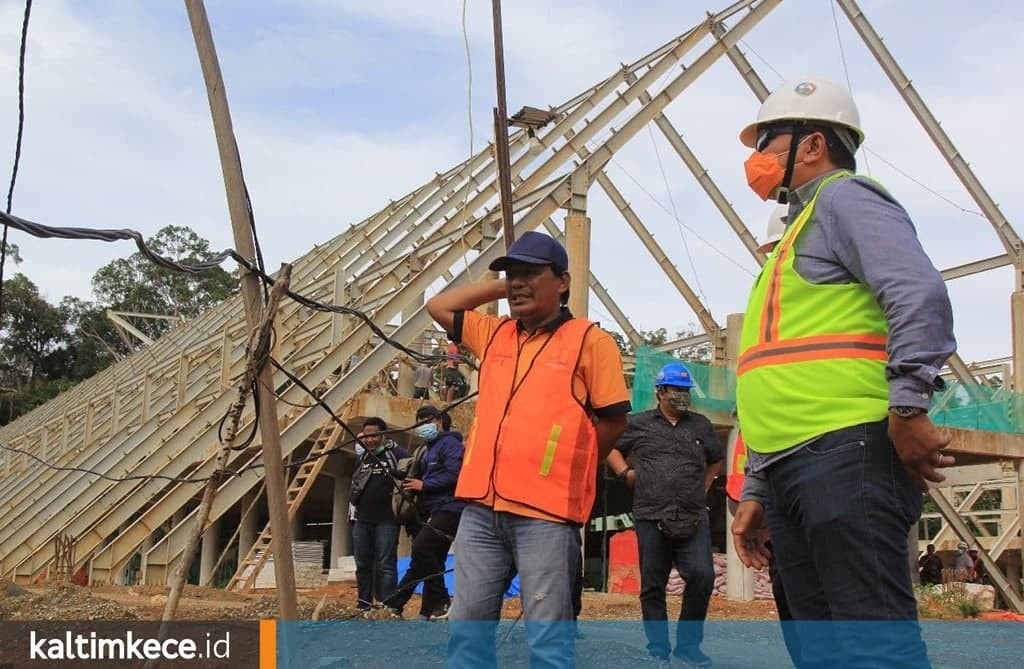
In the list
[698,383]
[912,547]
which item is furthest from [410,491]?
[698,383]

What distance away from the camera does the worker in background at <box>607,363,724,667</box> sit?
6270mm

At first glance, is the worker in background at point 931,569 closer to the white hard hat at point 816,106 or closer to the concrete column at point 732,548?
the concrete column at point 732,548

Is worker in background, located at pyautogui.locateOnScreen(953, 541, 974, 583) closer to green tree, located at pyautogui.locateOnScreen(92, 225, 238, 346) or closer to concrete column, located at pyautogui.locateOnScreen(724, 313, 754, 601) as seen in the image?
concrete column, located at pyautogui.locateOnScreen(724, 313, 754, 601)

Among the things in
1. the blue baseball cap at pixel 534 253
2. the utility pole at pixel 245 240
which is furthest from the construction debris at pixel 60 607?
the blue baseball cap at pixel 534 253

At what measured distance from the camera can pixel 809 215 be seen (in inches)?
118

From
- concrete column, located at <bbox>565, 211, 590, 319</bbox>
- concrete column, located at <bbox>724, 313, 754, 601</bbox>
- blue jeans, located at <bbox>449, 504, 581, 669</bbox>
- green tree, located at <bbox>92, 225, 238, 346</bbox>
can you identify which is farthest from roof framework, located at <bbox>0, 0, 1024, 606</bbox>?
green tree, located at <bbox>92, 225, 238, 346</bbox>

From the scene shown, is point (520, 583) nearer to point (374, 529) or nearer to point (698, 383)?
point (374, 529)

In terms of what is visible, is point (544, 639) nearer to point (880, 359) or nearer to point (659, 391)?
point (880, 359)

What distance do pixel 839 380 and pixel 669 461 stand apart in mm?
3918

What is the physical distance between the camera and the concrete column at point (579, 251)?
1549 centimetres

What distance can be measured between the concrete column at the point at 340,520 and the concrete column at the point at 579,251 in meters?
5.93

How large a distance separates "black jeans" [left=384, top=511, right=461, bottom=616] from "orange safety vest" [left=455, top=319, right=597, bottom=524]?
4.03 meters

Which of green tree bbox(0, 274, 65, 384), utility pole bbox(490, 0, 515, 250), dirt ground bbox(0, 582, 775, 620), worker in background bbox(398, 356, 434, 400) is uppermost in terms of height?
green tree bbox(0, 274, 65, 384)

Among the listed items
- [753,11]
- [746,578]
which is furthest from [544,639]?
[753,11]
